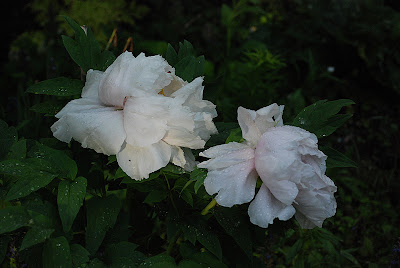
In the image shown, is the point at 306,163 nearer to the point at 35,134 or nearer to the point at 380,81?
the point at 35,134

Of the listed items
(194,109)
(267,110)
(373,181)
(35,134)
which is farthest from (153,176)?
(373,181)

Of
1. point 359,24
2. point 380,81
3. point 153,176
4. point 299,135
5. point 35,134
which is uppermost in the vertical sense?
point 299,135

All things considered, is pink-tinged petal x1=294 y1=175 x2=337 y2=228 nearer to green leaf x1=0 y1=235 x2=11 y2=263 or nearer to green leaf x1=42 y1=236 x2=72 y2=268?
green leaf x1=42 y1=236 x2=72 y2=268

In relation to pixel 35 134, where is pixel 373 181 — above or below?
below

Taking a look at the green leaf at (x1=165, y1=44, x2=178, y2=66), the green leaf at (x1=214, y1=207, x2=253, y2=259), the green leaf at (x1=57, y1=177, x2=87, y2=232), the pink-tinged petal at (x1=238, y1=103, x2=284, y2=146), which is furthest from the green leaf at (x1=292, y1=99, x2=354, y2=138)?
the green leaf at (x1=57, y1=177, x2=87, y2=232)

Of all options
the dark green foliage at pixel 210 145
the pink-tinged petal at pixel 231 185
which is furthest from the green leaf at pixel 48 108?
the pink-tinged petal at pixel 231 185
